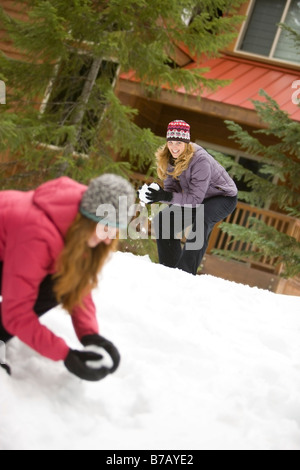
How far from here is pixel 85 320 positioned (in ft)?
6.56

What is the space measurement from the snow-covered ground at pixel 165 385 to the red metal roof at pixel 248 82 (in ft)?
21.0

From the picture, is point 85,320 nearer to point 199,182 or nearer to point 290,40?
point 199,182

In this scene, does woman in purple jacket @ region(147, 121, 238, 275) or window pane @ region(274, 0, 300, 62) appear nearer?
woman in purple jacket @ region(147, 121, 238, 275)

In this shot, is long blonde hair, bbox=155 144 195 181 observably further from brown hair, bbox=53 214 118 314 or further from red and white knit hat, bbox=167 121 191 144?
brown hair, bbox=53 214 118 314

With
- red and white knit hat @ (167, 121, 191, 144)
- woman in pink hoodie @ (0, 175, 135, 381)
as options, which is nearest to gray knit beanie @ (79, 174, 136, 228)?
woman in pink hoodie @ (0, 175, 135, 381)

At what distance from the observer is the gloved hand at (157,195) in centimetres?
396

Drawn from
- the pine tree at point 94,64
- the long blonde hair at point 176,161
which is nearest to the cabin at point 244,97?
the pine tree at point 94,64

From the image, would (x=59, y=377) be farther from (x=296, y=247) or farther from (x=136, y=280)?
(x=296, y=247)

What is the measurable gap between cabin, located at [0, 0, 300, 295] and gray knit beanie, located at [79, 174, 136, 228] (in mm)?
6848

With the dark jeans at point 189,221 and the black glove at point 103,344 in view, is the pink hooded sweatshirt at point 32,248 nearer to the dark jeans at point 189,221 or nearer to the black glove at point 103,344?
the black glove at point 103,344

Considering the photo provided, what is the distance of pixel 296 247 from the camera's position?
7.50 meters

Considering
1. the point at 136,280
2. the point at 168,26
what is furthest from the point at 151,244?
the point at 136,280

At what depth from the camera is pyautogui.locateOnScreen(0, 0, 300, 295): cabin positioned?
875 cm
